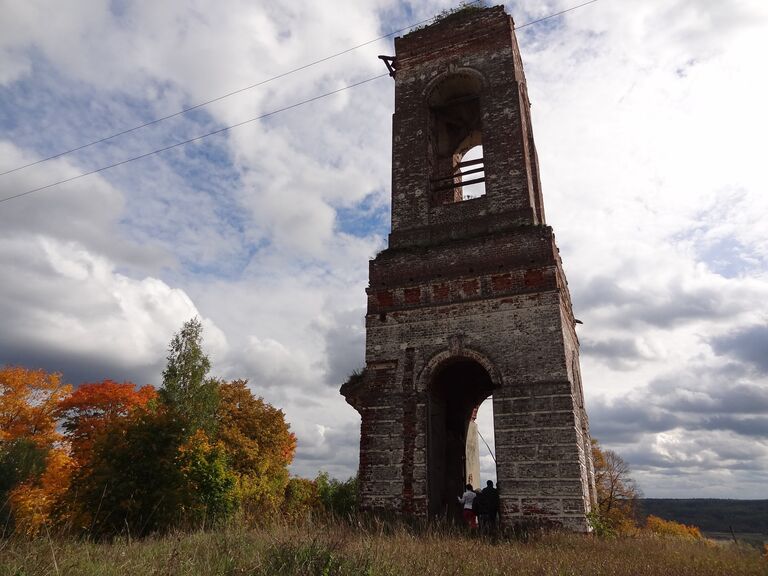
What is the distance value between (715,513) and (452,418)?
4152 inches

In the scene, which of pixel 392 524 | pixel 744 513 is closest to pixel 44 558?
pixel 392 524

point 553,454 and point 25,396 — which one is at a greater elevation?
point 25,396

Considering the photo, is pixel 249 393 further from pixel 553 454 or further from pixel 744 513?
pixel 744 513

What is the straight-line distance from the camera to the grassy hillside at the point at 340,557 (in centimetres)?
515

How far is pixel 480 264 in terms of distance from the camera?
11.7 meters

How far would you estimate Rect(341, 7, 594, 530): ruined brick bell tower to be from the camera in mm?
10031

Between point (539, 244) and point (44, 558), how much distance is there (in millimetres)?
9803

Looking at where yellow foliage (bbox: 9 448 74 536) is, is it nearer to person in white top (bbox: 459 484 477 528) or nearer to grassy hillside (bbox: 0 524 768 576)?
person in white top (bbox: 459 484 477 528)

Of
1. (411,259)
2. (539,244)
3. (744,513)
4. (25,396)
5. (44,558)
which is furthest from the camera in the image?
(744,513)

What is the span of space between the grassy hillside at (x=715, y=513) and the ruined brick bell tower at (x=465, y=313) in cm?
7579

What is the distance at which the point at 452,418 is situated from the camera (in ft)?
46.4

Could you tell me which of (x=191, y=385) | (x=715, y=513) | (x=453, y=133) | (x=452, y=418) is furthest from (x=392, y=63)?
(x=715, y=513)

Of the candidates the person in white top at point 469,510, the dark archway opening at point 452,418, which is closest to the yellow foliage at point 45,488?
the dark archway opening at point 452,418

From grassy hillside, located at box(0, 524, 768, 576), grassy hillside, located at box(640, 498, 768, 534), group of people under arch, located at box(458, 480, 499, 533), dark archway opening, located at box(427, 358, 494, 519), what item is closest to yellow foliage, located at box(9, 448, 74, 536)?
dark archway opening, located at box(427, 358, 494, 519)
